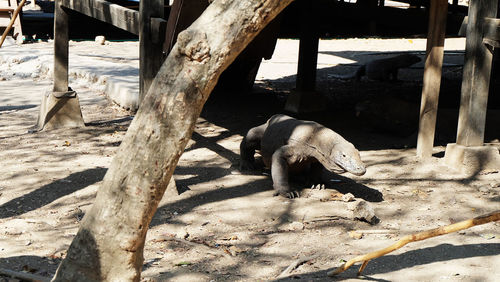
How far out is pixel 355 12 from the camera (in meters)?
7.68

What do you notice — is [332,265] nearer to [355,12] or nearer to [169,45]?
[169,45]

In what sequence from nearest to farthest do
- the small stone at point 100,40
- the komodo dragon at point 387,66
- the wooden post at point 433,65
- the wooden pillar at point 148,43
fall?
the wooden pillar at point 148,43
the wooden post at point 433,65
the komodo dragon at point 387,66
the small stone at point 100,40

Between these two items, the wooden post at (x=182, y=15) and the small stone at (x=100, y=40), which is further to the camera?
the small stone at (x=100, y=40)

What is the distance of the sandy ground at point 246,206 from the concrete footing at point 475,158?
0.06 meters

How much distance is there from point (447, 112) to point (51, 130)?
428cm

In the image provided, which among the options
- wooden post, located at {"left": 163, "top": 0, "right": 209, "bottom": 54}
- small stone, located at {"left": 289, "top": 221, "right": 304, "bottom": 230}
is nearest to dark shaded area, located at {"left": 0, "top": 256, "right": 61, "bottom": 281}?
small stone, located at {"left": 289, "top": 221, "right": 304, "bottom": 230}

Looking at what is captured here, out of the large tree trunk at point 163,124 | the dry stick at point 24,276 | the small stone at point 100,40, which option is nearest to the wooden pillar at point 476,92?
the large tree trunk at point 163,124

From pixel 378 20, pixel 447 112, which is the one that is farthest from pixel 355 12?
pixel 447 112

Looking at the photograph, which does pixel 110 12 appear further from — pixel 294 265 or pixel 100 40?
pixel 100 40

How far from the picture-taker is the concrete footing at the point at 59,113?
6812 millimetres

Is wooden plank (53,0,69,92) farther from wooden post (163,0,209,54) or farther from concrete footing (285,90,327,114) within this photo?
concrete footing (285,90,327,114)

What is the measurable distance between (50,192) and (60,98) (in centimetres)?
230

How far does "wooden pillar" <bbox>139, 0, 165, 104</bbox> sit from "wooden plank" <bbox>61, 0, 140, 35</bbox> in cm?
28

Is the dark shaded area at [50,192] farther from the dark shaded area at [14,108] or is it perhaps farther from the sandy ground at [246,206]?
the dark shaded area at [14,108]
